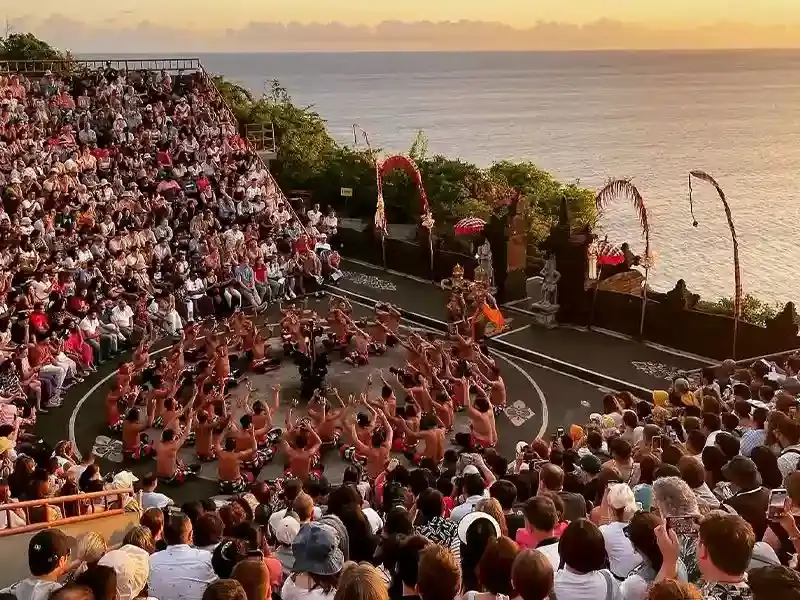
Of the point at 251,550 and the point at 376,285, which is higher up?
the point at 251,550

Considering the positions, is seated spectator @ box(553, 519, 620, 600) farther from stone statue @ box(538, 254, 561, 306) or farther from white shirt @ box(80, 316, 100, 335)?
stone statue @ box(538, 254, 561, 306)

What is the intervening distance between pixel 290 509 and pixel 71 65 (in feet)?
98.3

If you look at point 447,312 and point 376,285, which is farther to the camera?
point 376,285

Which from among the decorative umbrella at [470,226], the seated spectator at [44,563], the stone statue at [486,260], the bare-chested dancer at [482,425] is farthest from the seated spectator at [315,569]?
the decorative umbrella at [470,226]

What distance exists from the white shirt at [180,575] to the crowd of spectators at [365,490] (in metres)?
0.01

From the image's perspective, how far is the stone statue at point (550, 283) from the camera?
2086cm

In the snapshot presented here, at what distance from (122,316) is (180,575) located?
13.8 m

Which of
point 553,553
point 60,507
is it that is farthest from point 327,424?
point 553,553

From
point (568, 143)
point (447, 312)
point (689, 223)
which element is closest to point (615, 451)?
point (447, 312)

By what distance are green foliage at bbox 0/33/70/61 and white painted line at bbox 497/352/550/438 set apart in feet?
129

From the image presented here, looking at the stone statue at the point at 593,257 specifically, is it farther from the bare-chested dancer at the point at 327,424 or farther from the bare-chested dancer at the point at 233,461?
the bare-chested dancer at the point at 233,461

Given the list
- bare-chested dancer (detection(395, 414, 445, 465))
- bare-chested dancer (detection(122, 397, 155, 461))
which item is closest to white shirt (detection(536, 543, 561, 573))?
bare-chested dancer (detection(395, 414, 445, 465))

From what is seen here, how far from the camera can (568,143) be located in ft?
431

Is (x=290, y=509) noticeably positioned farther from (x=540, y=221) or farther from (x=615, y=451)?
(x=540, y=221)
